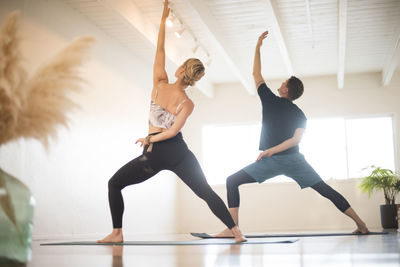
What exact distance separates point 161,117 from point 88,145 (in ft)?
10.8

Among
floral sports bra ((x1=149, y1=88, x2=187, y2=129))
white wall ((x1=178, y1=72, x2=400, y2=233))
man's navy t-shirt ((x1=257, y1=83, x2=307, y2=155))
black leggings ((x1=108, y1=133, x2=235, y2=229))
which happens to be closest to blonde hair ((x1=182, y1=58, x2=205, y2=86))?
floral sports bra ((x1=149, y1=88, x2=187, y2=129))

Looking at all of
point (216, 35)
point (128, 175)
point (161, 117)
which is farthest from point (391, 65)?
point (128, 175)

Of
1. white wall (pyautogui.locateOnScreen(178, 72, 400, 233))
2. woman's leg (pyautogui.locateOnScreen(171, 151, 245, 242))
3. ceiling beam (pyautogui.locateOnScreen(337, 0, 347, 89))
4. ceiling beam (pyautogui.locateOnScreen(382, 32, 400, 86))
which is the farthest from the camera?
white wall (pyautogui.locateOnScreen(178, 72, 400, 233))

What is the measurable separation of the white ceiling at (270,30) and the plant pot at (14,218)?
195 inches

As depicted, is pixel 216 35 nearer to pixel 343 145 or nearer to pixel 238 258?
pixel 343 145

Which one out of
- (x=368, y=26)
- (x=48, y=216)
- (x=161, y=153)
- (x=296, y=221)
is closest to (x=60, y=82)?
(x=161, y=153)

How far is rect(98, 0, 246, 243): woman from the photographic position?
3393 millimetres

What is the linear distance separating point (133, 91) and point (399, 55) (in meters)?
4.33

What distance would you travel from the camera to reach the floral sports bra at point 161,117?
11.4 feet

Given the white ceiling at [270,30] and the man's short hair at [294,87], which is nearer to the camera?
the man's short hair at [294,87]

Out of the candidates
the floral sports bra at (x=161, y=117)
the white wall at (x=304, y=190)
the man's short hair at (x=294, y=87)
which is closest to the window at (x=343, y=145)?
the white wall at (x=304, y=190)

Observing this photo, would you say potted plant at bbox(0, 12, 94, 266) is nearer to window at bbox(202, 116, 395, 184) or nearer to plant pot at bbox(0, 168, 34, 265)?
plant pot at bbox(0, 168, 34, 265)

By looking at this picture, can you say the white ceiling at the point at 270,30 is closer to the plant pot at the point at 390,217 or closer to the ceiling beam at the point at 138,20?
the ceiling beam at the point at 138,20

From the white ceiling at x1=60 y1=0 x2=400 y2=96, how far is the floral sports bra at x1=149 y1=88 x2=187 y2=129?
261cm
